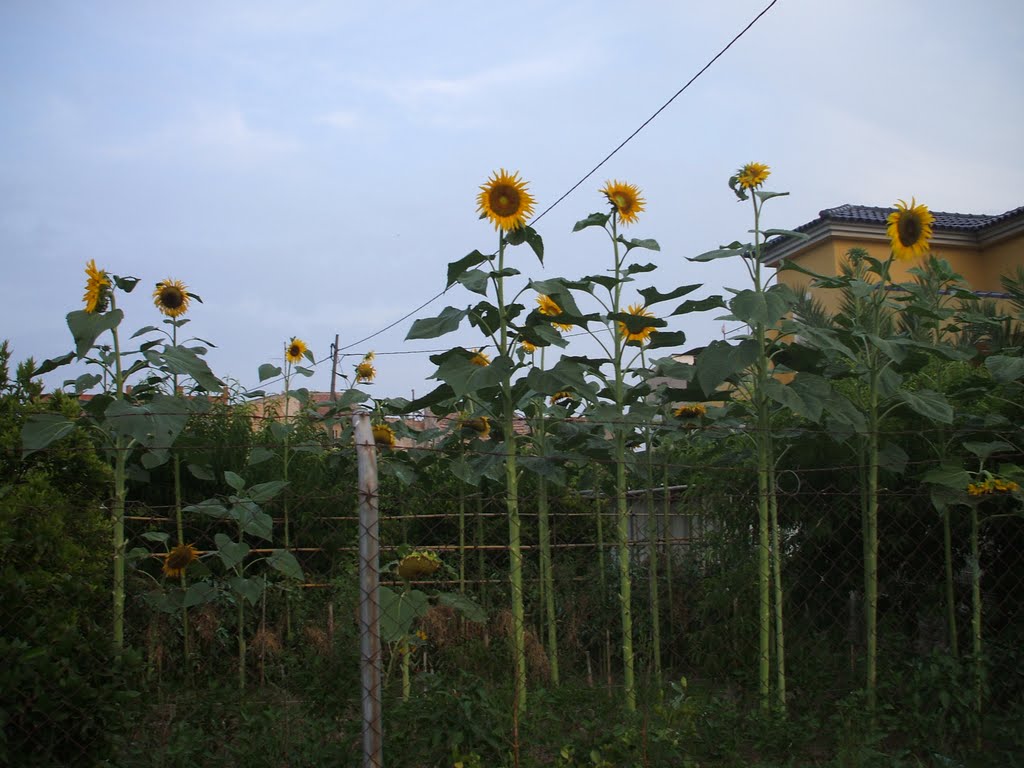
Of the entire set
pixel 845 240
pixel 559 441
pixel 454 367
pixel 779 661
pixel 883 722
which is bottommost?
pixel 883 722

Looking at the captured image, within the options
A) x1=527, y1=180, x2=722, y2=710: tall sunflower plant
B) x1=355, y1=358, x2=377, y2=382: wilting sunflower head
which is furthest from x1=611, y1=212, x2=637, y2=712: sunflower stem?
x1=355, y1=358, x2=377, y2=382: wilting sunflower head

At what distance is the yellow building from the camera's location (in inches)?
628

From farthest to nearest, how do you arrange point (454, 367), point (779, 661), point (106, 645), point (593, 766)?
point (779, 661) < point (454, 367) < point (593, 766) < point (106, 645)

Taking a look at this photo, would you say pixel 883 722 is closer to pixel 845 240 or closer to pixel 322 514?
pixel 322 514

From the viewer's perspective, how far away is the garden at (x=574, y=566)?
129 inches

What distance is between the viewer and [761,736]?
12.7 ft

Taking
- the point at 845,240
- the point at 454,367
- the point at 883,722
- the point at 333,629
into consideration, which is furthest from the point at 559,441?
the point at 845,240

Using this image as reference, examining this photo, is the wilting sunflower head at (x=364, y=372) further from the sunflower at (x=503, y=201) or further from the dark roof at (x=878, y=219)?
the dark roof at (x=878, y=219)

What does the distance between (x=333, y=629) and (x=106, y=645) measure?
1.30m

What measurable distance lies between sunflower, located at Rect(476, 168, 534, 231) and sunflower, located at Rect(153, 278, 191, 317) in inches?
76.4

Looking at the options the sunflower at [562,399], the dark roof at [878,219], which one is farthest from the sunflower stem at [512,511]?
the dark roof at [878,219]

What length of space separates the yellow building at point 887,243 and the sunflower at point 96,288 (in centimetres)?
1295

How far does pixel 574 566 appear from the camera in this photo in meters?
5.85

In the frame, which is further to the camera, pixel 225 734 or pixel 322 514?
pixel 322 514
